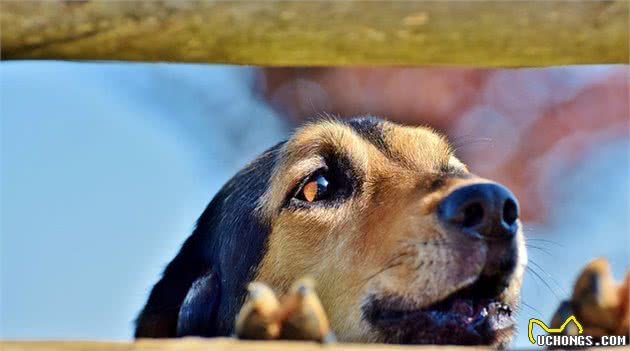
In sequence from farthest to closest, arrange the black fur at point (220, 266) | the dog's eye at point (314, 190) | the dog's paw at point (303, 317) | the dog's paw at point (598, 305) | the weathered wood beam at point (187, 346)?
the black fur at point (220, 266) < the dog's eye at point (314, 190) < the dog's paw at point (598, 305) < the dog's paw at point (303, 317) < the weathered wood beam at point (187, 346)

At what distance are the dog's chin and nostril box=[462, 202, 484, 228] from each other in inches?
9.1

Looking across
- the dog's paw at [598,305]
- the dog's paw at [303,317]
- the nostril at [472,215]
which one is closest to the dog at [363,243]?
the nostril at [472,215]

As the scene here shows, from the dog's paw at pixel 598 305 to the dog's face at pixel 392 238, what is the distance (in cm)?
62

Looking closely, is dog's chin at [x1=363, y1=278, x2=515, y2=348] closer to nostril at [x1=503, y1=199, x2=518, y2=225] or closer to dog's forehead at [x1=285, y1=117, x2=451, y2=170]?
nostril at [x1=503, y1=199, x2=518, y2=225]

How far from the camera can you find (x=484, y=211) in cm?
370

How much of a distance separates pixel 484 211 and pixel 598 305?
75cm

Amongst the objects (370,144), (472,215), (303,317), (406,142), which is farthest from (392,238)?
(303,317)

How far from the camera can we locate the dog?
3719mm

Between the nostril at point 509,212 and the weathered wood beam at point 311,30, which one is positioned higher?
the weathered wood beam at point 311,30

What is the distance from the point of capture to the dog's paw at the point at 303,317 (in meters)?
2.61

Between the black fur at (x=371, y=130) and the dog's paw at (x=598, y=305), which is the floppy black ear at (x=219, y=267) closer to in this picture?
the black fur at (x=371, y=130)

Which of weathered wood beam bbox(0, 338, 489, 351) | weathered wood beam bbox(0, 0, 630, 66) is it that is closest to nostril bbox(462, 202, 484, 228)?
weathered wood beam bbox(0, 0, 630, 66)

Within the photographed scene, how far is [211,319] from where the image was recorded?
→ 190 inches

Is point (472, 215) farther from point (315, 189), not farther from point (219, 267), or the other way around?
point (219, 267)
